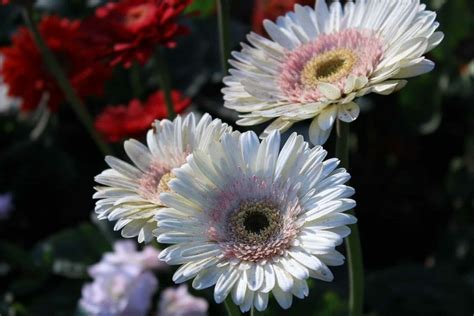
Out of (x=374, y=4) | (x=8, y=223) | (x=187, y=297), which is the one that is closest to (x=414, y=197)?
(x=187, y=297)

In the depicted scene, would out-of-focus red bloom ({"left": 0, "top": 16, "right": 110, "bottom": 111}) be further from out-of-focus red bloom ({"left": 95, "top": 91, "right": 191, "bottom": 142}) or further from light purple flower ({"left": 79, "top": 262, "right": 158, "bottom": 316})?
light purple flower ({"left": 79, "top": 262, "right": 158, "bottom": 316})

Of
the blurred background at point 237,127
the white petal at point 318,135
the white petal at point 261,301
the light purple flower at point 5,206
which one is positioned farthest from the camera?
the light purple flower at point 5,206

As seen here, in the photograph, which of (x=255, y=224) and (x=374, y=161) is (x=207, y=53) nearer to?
(x=374, y=161)

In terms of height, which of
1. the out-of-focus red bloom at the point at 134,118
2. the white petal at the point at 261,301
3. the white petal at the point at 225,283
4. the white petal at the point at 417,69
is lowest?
the out-of-focus red bloom at the point at 134,118

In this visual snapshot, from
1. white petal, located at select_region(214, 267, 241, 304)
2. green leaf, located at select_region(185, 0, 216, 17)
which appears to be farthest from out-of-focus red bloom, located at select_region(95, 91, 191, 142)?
white petal, located at select_region(214, 267, 241, 304)

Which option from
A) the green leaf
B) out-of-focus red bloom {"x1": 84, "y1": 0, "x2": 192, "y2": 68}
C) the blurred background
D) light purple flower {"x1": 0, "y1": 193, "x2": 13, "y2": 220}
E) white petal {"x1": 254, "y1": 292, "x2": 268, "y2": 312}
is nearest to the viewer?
white petal {"x1": 254, "y1": 292, "x2": 268, "y2": 312}

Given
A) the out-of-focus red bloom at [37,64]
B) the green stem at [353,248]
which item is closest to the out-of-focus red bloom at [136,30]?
the out-of-focus red bloom at [37,64]

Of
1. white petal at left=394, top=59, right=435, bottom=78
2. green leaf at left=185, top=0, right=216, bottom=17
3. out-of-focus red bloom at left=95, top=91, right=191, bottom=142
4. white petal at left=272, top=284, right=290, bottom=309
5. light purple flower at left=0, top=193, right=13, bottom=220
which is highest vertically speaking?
white petal at left=394, top=59, right=435, bottom=78

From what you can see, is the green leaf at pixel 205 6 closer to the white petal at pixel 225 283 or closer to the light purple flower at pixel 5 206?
the light purple flower at pixel 5 206
